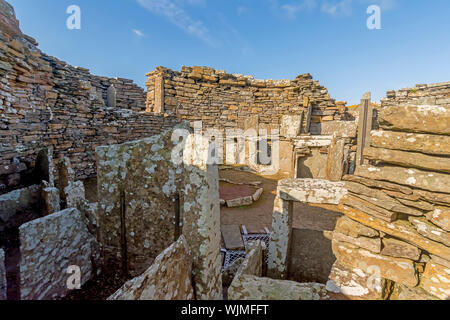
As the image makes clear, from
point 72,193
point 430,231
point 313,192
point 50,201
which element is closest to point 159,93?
point 72,193

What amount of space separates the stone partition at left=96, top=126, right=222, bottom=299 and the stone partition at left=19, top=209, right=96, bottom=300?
25cm

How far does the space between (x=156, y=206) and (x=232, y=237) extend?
329 centimetres

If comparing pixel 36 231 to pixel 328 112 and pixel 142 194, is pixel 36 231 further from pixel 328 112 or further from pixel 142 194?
pixel 328 112

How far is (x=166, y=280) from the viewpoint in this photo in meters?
1.37

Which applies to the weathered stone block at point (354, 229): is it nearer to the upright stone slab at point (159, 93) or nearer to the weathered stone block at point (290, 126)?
the weathered stone block at point (290, 126)

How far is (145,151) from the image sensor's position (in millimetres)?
2029

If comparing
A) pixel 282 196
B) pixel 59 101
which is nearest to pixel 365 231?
pixel 282 196

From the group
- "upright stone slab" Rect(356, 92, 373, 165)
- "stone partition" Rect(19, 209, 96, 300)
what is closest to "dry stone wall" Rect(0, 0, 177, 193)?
"stone partition" Rect(19, 209, 96, 300)

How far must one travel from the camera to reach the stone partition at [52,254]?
5.89 feet

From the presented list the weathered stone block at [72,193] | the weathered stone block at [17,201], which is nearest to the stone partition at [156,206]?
the weathered stone block at [72,193]

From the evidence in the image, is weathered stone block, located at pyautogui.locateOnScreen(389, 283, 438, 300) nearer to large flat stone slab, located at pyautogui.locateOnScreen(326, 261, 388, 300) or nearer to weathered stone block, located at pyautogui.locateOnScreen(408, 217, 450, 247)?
large flat stone slab, located at pyautogui.locateOnScreen(326, 261, 388, 300)

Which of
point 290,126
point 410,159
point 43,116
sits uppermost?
point 290,126

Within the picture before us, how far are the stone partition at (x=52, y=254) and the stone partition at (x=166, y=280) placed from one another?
1291mm

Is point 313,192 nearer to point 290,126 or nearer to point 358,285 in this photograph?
point 358,285
